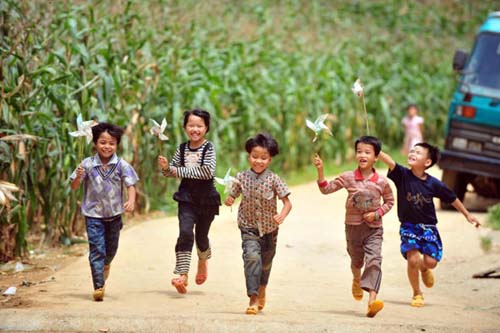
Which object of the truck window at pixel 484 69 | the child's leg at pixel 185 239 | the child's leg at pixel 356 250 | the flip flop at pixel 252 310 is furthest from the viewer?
the truck window at pixel 484 69

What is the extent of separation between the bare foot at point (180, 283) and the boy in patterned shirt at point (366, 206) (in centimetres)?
126

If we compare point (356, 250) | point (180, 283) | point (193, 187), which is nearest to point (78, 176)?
point (193, 187)

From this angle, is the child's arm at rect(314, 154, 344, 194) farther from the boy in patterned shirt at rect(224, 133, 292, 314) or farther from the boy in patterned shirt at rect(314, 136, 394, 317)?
the boy in patterned shirt at rect(224, 133, 292, 314)

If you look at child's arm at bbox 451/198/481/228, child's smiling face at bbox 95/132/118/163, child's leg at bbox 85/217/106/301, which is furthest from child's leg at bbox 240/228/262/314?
child's arm at bbox 451/198/481/228

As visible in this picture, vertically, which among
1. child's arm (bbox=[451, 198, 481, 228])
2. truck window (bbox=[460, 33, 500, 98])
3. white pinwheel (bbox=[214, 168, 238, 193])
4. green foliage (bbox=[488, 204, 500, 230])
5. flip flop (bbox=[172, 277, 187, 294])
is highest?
truck window (bbox=[460, 33, 500, 98])

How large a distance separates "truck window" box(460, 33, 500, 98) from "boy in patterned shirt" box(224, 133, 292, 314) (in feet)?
22.7

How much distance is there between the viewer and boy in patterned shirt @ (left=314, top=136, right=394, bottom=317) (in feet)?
25.2

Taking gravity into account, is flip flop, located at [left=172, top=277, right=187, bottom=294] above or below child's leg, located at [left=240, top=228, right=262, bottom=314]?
below

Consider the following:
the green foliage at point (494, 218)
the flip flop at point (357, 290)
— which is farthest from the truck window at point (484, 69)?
the flip flop at point (357, 290)

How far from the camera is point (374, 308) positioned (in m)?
7.41

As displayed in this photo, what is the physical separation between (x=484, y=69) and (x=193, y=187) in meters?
7.02

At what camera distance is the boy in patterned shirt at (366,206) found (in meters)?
7.70

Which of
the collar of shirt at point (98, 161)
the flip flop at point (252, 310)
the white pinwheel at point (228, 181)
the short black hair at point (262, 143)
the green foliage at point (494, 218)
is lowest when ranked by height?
the green foliage at point (494, 218)

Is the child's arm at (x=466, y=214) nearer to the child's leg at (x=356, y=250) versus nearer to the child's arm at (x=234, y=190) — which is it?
the child's leg at (x=356, y=250)
